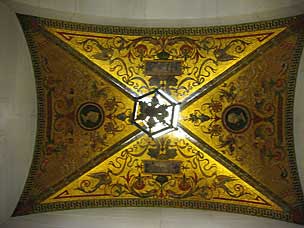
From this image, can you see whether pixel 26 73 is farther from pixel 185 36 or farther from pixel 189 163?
pixel 189 163

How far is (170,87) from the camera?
416 centimetres

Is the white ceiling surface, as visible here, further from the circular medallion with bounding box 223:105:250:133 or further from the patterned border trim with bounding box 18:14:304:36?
the circular medallion with bounding box 223:105:250:133

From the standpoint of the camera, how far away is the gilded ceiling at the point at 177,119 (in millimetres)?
3932

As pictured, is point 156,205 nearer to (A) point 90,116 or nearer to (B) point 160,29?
(A) point 90,116

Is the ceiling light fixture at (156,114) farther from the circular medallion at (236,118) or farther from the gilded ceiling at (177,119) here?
the circular medallion at (236,118)

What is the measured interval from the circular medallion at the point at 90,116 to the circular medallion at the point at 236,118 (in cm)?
130

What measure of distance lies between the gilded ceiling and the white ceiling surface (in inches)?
3.5

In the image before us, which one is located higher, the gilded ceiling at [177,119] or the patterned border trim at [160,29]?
the patterned border trim at [160,29]

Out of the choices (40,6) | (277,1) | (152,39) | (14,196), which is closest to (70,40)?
(40,6)

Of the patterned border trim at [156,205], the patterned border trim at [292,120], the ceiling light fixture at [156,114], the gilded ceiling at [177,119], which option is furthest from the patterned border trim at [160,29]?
the patterned border trim at [156,205]

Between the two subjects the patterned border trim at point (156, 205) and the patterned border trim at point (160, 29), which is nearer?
the patterned border trim at point (160, 29)

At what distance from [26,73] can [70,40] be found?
542 mm

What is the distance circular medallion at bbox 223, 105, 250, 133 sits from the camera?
408 cm

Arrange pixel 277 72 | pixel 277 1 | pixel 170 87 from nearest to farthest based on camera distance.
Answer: pixel 277 1 → pixel 277 72 → pixel 170 87
